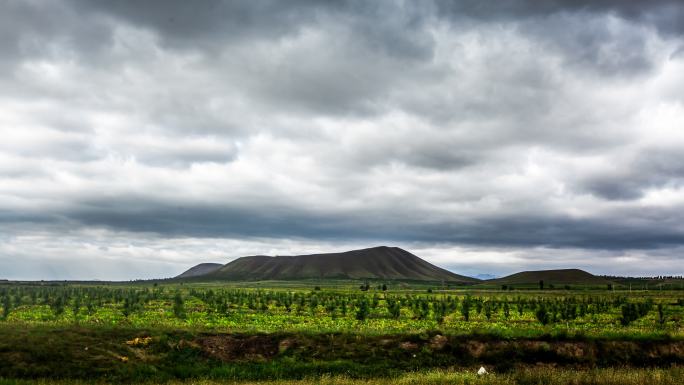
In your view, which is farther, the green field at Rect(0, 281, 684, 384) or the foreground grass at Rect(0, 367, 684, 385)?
the green field at Rect(0, 281, 684, 384)

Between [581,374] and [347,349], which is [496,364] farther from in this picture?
[347,349]

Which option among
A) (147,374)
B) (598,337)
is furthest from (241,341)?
(598,337)

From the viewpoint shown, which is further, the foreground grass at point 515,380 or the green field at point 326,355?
the green field at point 326,355

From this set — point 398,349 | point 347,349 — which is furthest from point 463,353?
point 347,349

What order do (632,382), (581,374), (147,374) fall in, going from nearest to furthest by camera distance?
1. (632,382)
2. (581,374)
3. (147,374)

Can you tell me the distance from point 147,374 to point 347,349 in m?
11.4

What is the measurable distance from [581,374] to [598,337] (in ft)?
35.7

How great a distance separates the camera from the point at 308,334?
107 ft

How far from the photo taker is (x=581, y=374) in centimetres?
2388

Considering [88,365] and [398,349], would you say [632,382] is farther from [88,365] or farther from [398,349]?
[88,365]

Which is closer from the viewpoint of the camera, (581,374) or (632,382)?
(632,382)

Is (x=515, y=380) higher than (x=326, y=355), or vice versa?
(x=515, y=380)

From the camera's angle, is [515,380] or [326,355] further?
[326,355]

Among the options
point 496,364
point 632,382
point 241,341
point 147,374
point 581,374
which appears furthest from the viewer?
point 241,341
